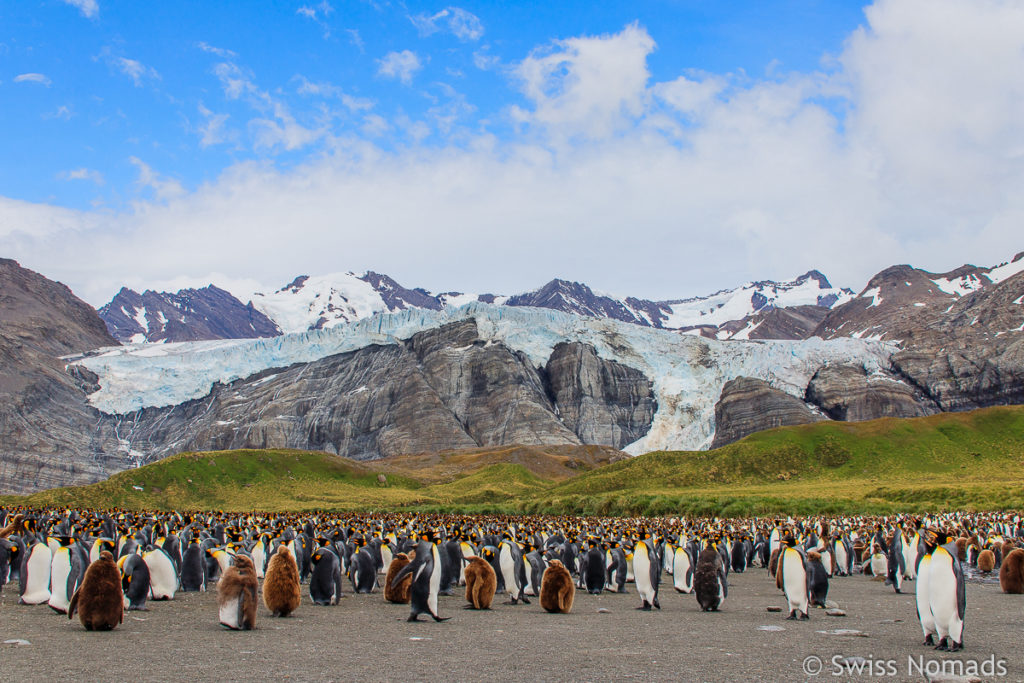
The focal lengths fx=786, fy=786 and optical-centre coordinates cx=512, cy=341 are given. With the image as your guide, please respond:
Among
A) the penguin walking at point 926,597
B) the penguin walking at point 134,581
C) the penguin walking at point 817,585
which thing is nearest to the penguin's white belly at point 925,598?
the penguin walking at point 926,597

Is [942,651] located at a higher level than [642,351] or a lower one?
lower

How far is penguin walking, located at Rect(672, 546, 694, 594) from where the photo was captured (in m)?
18.9

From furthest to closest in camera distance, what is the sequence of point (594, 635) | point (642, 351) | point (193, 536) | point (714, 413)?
point (642, 351) < point (714, 413) < point (193, 536) < point (594, 635)

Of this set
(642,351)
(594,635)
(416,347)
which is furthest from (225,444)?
(594,635)

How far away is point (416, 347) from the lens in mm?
126750

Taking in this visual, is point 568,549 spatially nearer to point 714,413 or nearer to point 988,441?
point 988,441

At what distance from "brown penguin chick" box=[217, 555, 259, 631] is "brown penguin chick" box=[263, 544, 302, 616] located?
4.46ft

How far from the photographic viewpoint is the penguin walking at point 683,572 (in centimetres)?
1894

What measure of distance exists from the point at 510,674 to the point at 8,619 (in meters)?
8.24

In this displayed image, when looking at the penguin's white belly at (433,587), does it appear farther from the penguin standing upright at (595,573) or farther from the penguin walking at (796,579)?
the penguin standing upright at (595,573)

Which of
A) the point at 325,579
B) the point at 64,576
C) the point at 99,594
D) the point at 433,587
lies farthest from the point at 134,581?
the point at 433,587

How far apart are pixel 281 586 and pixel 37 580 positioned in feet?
14.4

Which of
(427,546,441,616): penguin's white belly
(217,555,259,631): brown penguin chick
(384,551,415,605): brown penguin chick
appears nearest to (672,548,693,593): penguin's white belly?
(384,551,415,605): brown penguin chick

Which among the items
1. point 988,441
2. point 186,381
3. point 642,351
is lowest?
point 988,441
